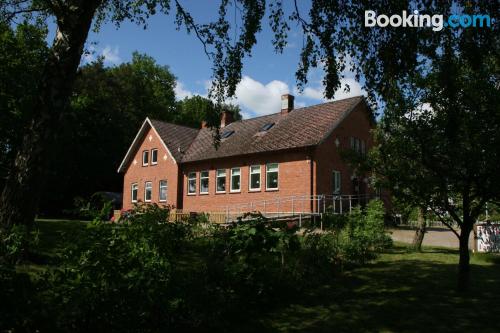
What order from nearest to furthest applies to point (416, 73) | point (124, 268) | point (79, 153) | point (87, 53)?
point (124, 268) < point (416, 73) < point (87, 53) < point (79, 153)

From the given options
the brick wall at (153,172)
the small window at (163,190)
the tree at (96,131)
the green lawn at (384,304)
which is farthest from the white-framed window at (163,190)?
the green lawn at (384,304)

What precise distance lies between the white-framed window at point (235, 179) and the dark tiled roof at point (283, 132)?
1.16 metres

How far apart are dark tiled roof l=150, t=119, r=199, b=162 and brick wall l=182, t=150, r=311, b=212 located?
1758 mm

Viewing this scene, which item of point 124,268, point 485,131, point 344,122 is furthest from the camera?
point 344,122

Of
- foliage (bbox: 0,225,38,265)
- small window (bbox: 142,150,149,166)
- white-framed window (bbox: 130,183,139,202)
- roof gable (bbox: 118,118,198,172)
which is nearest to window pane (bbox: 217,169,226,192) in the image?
roof gable (bbox: 118,118,198,172)

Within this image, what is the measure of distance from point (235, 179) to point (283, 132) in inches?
180

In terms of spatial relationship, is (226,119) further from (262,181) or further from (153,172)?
(262,181)

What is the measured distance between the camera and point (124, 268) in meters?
4.82

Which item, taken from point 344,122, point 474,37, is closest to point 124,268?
point 474,37

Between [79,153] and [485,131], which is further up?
[79,153]

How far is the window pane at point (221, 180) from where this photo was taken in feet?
98.0

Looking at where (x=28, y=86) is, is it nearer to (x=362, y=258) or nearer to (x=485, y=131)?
(x=362, y=258)

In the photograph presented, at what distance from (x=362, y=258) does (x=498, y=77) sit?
5.55m

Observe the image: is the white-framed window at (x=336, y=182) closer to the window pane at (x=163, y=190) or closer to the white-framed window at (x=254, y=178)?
the white-framed window at (x=254, y=178)
